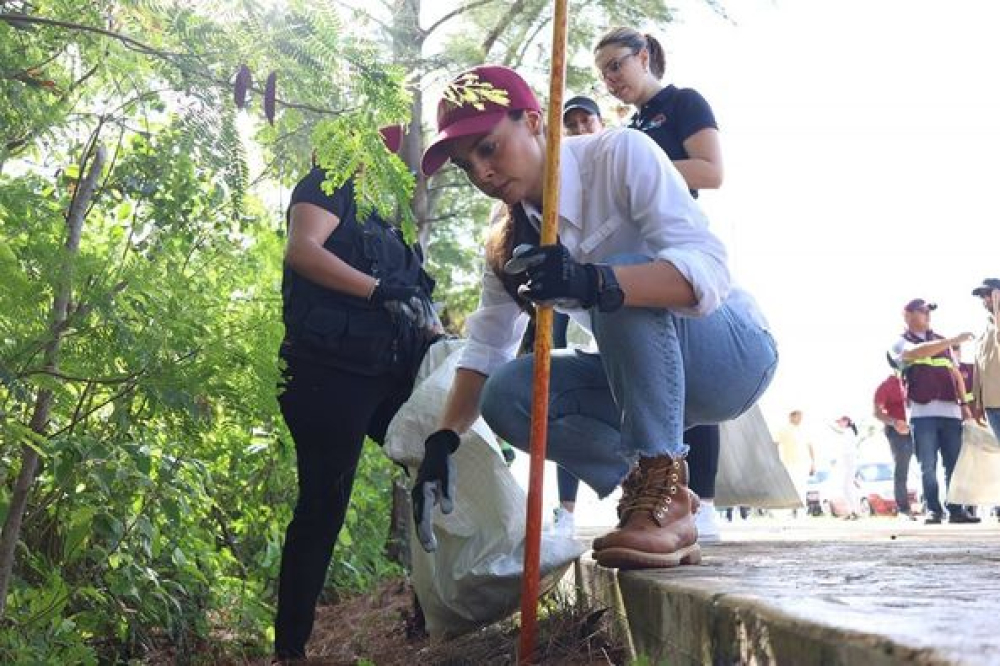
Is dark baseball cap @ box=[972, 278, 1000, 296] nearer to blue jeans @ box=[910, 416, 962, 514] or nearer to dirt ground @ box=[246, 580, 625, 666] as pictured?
blue jeans @ box=[910, 416, 962, 514]

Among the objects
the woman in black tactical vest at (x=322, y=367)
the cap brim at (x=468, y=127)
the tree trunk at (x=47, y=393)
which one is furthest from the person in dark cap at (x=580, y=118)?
the tree trunk at (x=47, y=393)

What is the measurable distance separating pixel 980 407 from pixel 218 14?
6.85 m

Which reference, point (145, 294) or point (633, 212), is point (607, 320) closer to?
point (633, 212)

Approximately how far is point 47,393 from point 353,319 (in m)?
0.94

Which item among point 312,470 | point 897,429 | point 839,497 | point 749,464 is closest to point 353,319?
point 312,470

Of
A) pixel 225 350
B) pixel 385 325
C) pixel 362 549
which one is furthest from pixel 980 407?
pixel 225 350

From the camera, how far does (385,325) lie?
3.82 m

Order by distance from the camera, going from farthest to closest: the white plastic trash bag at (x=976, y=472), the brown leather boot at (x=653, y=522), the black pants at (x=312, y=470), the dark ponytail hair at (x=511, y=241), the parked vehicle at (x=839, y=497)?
the parked vehicle at (x=839, y=497), the white plastic trash bag at (x=976, y=472), the black pants at (x=312, y=470), the dark ponytail hair at (x=511, y=241), the brown leather boot at (x=653, y=522)

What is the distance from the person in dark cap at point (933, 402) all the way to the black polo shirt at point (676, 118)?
197 inches

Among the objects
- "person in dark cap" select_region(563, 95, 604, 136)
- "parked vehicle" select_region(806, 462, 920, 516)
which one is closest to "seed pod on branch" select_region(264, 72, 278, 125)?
"person in dark cap" select_region(563, 95, 604, 136)

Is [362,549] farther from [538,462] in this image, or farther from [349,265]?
[538,462]

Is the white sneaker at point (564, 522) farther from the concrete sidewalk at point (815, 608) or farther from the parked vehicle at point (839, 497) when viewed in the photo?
the parked vehicle at point (839, 497)

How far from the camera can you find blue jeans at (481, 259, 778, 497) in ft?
A: 9.55

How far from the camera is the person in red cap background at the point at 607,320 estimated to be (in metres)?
2.84
